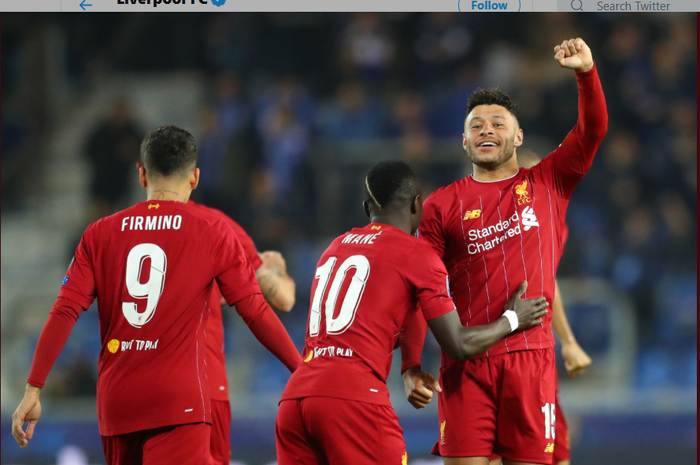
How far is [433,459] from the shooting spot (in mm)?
7582

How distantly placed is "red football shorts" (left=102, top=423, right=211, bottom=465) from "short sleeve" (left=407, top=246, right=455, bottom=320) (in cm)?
119

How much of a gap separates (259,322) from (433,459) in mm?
4145

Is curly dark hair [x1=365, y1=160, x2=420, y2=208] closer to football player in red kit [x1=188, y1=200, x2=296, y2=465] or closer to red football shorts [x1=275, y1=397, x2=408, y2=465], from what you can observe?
red football shorts [x1=275, y1=397, x2=408, y2=465]

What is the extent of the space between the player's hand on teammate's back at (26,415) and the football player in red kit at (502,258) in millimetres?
1815

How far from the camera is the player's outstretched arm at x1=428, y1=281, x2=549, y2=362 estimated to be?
3.85m

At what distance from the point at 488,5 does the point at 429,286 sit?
4498 millimetres

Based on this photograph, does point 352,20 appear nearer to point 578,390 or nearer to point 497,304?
→ point 578,390

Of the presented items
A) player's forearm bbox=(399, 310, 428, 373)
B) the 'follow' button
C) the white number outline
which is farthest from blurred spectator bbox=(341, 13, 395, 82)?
the white number outline

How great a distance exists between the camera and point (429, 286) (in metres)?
3.82

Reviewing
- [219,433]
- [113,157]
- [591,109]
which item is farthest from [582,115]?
[113,157]

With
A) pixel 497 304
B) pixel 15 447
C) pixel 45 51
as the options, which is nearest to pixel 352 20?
pixel 45 51

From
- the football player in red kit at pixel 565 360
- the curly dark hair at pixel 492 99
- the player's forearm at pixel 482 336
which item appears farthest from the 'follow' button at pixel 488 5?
the player's forearm at pixel 482 336

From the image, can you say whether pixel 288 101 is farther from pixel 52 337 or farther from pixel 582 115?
pixel 52 337

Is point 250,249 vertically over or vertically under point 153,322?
over
